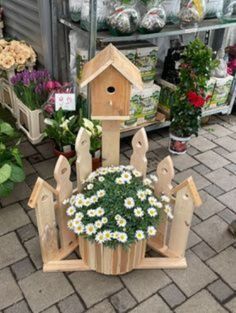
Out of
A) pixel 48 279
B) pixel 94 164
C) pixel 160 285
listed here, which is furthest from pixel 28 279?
pixel 94 164

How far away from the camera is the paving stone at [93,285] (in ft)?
4.96

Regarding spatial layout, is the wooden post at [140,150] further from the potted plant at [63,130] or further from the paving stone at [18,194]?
the paving stone at [18,194]

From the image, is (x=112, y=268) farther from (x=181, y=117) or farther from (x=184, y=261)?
(x=181, y=117)

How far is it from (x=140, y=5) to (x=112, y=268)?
5.18 feet

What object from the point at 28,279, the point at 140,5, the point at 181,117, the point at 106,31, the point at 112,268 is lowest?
the point at 28,279

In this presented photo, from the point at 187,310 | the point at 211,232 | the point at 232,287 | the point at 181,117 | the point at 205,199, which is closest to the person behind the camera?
the point at 187,310

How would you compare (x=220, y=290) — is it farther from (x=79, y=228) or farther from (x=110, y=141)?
(x=110, y=141)

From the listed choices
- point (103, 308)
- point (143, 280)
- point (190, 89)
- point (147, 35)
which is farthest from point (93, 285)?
point (147, 35)

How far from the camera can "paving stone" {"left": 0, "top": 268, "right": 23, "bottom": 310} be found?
1.48m

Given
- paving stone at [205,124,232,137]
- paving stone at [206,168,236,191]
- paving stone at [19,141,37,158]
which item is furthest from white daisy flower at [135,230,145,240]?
paving stone at [205,124,232,137]

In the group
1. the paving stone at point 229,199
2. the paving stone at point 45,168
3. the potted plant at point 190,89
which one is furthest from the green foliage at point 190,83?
the paving stone at point 45,168

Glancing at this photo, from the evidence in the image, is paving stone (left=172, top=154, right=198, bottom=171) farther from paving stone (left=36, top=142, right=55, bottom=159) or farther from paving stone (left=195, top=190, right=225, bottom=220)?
paving stone (left=36, top=142, right=55, bottom=159)

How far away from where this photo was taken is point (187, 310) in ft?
4.86

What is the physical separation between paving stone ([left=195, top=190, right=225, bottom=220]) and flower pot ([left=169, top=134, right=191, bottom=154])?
17.5 inches
